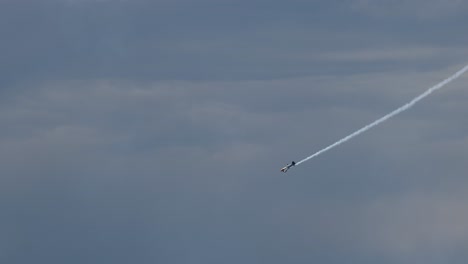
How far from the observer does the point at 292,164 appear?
155 metres

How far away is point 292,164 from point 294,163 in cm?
196

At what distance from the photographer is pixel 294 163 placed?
153125 mm

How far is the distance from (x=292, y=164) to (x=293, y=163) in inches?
46.1

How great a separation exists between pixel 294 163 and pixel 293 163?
856mm

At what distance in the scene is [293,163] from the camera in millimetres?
153875
